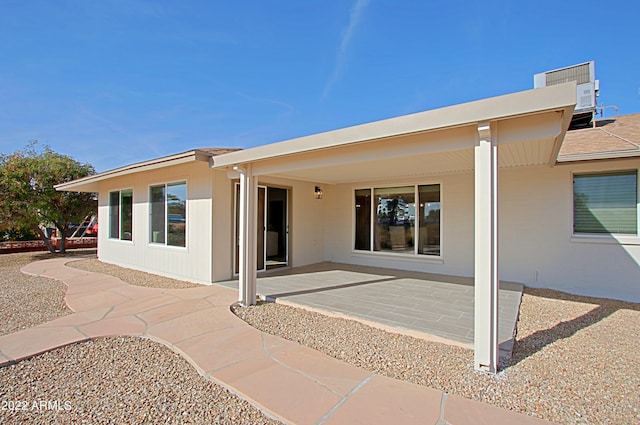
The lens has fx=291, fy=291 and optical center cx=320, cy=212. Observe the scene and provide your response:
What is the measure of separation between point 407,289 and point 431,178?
10.4 feet

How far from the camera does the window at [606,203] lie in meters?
5.43

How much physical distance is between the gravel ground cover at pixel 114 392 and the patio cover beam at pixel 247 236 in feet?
5.90

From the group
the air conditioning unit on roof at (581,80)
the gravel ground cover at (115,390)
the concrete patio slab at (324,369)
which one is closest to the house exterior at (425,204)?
the air conditioning unit on roof at (581,80)

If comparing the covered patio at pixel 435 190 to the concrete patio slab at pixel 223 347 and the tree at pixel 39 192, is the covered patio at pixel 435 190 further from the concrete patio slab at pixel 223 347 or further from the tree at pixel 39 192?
the tree at pixel 39 192

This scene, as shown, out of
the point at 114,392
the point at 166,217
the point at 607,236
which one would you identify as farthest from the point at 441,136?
the point at 166,217

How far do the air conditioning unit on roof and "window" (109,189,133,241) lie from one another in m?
12.8

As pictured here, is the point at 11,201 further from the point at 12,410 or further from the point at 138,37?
the point at 12,410

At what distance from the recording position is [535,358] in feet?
10.1

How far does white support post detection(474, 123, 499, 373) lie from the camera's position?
2.79 m

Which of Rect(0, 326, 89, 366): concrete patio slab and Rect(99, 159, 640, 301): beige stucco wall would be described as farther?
Rect(99, 159, 640, 301): beige stucco wall

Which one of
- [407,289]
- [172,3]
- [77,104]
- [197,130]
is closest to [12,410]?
[407,289]

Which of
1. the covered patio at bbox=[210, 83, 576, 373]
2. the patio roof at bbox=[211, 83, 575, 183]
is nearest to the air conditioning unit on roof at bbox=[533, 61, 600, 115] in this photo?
the covered patio at bbox=[210, 83, 576, 373]

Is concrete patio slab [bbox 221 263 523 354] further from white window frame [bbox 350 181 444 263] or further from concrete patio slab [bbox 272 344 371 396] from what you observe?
concrete patio slab [bbox 272 344 371 396]

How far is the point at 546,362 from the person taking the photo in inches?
117
